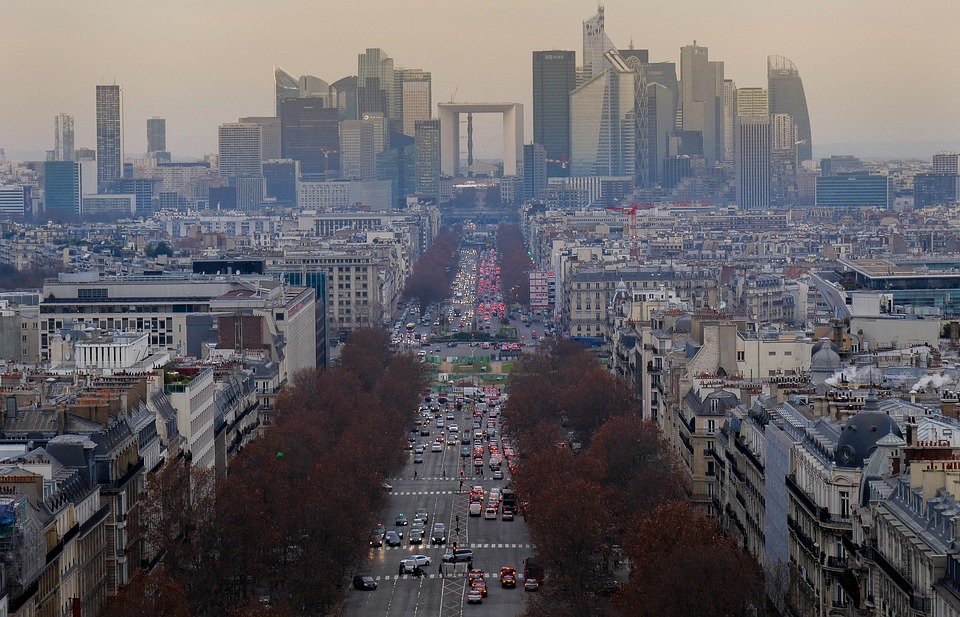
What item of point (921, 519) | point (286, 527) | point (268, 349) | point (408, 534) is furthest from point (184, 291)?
point (921, 519)

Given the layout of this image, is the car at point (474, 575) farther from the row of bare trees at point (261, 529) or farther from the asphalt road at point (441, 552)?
the row of bare trees at point (261, 529)

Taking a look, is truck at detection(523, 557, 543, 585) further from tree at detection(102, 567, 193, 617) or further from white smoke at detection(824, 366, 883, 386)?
tree at detection(102, 567, 193, 617)

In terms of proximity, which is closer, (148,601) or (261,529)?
(148,601)

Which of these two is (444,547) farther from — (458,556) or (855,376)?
(855,376)

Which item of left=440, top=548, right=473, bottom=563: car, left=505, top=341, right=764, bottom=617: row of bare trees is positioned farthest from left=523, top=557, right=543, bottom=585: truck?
left=440, top=548, right=473, bottom=563: car

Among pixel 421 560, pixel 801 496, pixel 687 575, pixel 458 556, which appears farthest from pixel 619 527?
pixel 687 575

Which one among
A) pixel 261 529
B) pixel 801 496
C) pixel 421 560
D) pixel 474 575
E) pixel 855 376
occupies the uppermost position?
pixel 855 376
